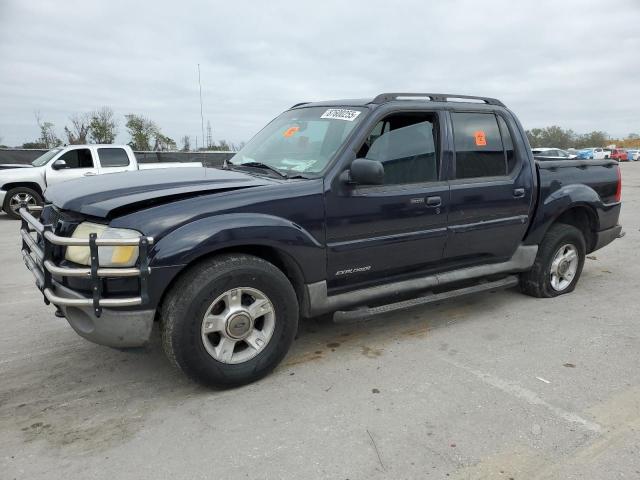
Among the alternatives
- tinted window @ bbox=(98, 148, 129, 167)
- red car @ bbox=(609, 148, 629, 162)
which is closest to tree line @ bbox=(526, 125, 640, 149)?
red car @ bbox=(609, 148, 629, 162)

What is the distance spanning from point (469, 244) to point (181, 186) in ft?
7.96

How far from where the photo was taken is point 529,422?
2826 mm

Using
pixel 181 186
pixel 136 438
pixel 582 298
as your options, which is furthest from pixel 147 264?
pixel 582 298

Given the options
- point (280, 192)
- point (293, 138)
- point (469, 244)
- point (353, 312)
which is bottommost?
point (353, 312)

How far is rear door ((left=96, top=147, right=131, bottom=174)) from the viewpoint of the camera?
1198 centimetres

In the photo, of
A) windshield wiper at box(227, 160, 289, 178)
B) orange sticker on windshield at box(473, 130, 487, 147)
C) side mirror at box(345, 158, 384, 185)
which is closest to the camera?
side mirror at box(345, 158, 384, 185)

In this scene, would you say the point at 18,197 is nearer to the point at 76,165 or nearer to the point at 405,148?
the point at 76,165

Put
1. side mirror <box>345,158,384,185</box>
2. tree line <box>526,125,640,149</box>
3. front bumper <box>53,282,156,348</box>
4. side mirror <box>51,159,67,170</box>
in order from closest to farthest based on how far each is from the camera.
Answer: front bumper <box>53,282,156,348</box>, side mirror <box>345,158,384,185</box>, side mirror <box>51,159,67,170</box>, tree line <box>526,125,640,149</box>

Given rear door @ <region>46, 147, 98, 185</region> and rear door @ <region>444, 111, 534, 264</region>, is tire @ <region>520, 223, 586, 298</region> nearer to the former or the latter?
rear door @ <region>444, 111, 534, 264</region>

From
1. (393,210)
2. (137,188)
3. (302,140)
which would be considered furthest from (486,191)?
(137,188)

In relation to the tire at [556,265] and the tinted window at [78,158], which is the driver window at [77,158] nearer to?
the tinted window at [78,158]

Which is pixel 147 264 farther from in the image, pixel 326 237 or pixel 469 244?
pixel 469 244

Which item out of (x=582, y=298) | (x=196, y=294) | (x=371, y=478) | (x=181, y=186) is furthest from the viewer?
(x=582, y=298)

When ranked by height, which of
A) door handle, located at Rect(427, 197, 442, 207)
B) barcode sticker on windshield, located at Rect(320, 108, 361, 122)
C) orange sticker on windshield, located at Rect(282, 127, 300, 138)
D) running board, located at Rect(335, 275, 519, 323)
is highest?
barcode sticker on windshield, located at Rect(320, 108, 361, 122)
